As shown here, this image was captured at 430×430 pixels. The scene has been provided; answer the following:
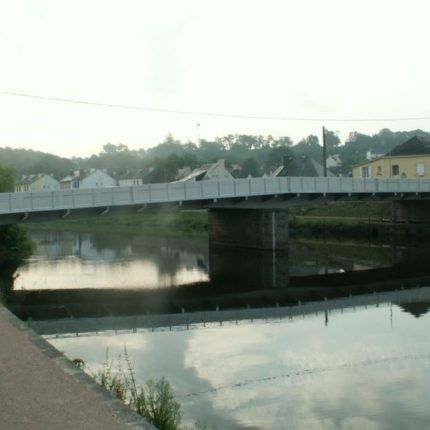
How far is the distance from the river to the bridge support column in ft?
19.9

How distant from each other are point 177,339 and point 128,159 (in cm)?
13343

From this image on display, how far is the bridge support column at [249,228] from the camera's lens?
41.5m

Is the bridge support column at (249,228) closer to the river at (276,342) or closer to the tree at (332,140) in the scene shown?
the river at (276,342)

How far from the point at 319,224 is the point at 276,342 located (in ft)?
123

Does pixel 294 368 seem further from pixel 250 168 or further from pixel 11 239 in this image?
pixel 250 168

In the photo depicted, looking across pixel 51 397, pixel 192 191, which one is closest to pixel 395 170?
pixel 192 191

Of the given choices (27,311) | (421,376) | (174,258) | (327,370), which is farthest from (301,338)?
(174,258)

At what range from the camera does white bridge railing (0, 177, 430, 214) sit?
29.6 metres

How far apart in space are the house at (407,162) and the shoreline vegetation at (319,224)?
22.5ft

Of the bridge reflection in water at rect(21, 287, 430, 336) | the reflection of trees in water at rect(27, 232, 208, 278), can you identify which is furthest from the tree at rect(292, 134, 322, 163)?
the bridge reflection in water at rect(21, 287, 430, 336)

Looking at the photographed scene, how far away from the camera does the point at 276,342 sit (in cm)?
1695

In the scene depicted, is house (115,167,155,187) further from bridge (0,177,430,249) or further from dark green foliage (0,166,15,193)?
dark green foliage (0,166,15,193)

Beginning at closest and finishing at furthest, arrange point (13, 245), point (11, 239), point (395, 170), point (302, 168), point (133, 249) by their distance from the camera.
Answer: point (13, 245) < point (11, 239) < point (133, 249) < point (395, 170) < point (302, 168)

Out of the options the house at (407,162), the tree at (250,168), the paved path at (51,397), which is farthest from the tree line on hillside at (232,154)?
the paved path at (51,397)
